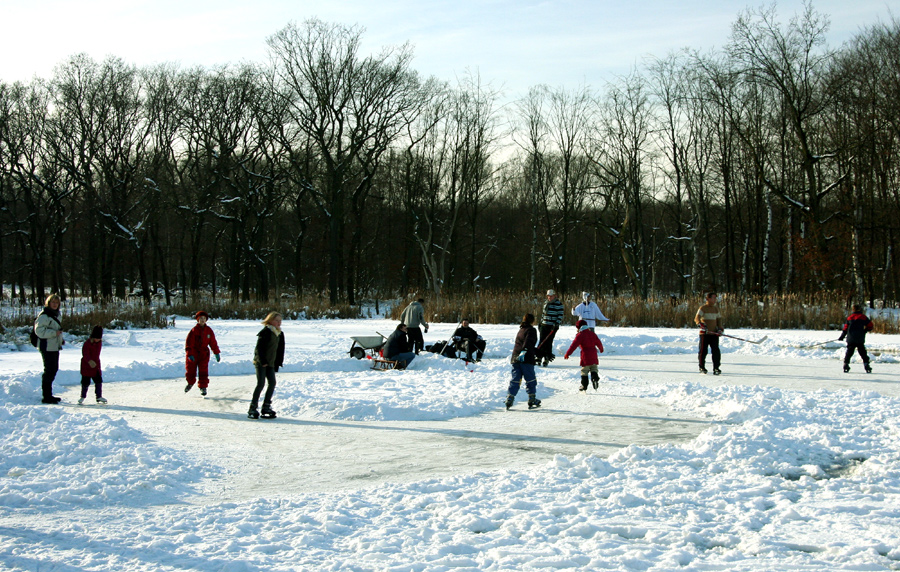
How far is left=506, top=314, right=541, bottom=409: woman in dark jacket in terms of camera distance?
10398 millimetres

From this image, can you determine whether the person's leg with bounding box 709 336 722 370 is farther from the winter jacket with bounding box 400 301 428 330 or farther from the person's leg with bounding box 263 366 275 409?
the person's leg with bounding box 263 366 275 409

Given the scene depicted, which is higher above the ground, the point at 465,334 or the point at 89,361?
the point at 465,334

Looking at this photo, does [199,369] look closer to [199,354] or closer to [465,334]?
[199,354]

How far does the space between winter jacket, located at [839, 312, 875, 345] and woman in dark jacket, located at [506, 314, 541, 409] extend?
7759mm

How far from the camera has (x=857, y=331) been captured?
14.5 metres

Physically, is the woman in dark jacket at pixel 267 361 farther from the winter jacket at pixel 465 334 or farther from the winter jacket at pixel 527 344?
the winter jacket at pixel 465 334

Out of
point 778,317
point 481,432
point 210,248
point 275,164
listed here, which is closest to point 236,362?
point 481,432

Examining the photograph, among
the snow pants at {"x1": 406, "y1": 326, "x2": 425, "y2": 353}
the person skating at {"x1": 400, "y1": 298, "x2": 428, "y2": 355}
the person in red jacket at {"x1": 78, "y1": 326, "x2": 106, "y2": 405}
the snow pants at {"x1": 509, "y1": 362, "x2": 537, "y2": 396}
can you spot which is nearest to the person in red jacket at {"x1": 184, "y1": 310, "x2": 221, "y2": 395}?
the person in red jacket at {"x1": 78, "y1": 326, "x2": 106, "y2": 405}

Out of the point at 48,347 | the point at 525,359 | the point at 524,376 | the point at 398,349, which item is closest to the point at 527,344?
the point at 525,359

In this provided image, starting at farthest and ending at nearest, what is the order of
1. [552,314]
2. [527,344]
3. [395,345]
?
[395,345] → [552,314] → [527,344]

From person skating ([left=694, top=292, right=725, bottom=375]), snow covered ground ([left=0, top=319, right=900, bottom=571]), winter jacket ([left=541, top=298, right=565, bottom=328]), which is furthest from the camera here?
winter jacket ([left=541, top=298, right=565, bottom=328])

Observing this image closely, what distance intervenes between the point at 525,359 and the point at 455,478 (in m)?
4.03

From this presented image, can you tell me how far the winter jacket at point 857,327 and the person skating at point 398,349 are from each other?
9144 mm

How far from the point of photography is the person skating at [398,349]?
51.8ft
